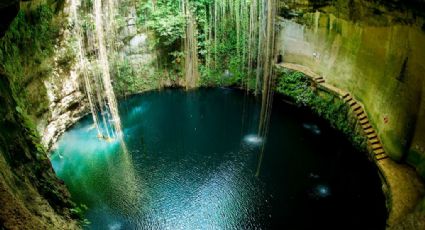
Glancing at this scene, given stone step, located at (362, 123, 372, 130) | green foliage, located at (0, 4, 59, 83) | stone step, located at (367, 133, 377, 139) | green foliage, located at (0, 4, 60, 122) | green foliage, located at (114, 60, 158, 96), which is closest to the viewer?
green foliage, located at (0, 4, 59, 83)

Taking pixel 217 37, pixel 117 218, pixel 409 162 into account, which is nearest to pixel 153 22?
pixel 217 37

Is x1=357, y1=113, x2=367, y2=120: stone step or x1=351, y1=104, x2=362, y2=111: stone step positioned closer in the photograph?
x1=357, y1=113, x2=367, y2=120: stone step

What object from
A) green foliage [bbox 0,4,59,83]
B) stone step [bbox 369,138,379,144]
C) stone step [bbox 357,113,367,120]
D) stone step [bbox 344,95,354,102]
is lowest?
stone step [bbox 369,138,379,144]

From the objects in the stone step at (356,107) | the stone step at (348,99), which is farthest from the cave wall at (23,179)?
the stone step at (348,99)

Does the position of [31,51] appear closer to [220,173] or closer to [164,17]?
[164,17]

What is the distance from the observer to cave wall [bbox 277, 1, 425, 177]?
8.00 metres

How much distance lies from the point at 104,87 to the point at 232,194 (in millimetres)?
7120

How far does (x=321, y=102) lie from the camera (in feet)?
38.9

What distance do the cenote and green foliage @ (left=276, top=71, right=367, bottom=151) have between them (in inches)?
12.4

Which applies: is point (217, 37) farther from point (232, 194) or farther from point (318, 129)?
point (232, 194)

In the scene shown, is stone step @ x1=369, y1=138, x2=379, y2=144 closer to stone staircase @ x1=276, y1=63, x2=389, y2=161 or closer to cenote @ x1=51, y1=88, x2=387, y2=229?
stone staircase @ x1=276, y1=63, x2=389, y2=161

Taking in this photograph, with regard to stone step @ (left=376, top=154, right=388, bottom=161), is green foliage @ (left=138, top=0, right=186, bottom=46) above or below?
above

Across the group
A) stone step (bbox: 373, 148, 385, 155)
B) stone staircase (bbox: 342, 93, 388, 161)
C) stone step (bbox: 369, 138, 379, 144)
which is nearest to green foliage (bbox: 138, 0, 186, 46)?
stone staircase (bbox: 342, 93, 388, 161)

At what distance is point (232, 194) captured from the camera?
28.2ft
